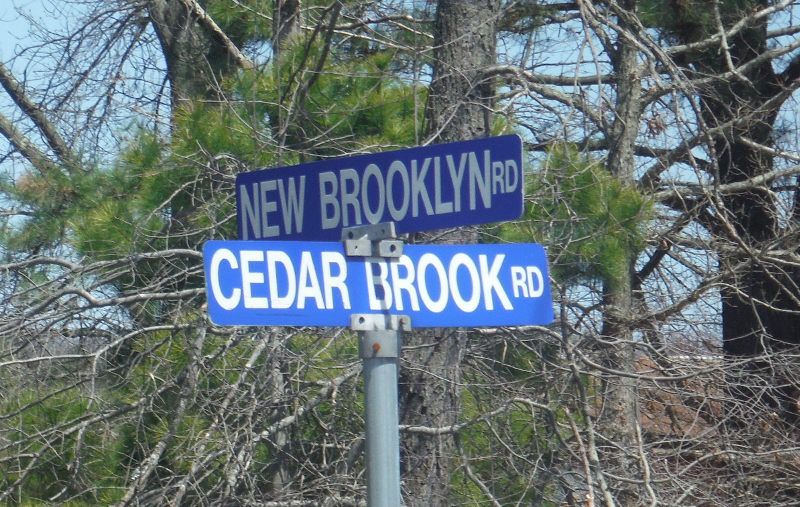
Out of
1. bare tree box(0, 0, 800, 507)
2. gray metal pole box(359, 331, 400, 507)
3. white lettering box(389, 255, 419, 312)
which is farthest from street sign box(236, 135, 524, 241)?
bare tree box(0, 0, 800, 507)

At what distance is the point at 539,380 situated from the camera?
443 cm

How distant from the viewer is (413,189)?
2.18 metres

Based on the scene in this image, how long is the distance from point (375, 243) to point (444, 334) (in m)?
1.88

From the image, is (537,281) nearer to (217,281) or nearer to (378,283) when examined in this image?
(378,283)

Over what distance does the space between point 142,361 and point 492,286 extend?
2.75 metres

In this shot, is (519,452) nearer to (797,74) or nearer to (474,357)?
(474,357)

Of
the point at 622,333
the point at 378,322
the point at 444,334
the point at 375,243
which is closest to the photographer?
the point at 378,322

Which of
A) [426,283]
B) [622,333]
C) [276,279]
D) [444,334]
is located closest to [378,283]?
[426,283]

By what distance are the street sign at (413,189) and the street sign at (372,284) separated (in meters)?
0.10

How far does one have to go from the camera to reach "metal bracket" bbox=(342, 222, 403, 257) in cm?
203

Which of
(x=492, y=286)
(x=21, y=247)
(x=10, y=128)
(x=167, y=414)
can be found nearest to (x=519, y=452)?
(x=167, y=414)

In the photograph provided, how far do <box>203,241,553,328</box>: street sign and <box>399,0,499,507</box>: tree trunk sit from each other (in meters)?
1.63

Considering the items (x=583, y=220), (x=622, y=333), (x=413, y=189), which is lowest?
(x=622, y=333)

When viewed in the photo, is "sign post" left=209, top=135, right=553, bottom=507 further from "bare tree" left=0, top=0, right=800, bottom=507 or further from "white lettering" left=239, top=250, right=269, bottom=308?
"bare tree" left=0, top=0, right=800, bottom=507
